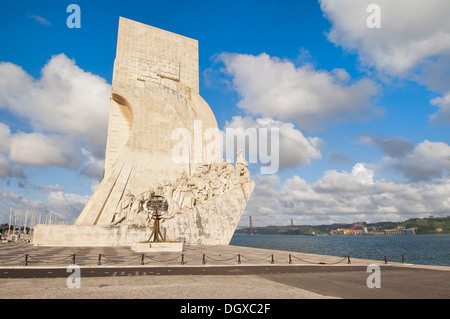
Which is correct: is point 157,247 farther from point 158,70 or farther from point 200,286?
point 158,70

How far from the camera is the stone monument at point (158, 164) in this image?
14.3 m

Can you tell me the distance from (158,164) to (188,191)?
3.78 m

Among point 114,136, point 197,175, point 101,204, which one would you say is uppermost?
point 114,136

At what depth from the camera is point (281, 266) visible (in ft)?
24.1

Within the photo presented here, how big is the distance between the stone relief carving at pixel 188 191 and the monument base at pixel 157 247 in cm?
376

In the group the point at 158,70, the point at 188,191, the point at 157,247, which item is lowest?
the point at 157,247

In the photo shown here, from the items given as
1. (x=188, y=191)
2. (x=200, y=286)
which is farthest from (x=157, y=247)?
(x=200, y=286)

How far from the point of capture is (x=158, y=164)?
1880 cm

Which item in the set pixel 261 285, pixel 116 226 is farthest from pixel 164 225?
pixel 261 285

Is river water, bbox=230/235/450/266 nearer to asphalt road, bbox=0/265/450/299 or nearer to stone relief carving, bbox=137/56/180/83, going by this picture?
asphalt road, bbox=0/265/450/299
